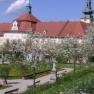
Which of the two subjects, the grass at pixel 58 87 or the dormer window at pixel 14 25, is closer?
the grass at pixel 58 87

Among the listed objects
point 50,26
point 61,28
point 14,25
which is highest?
point 14,25

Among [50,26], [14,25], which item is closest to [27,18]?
[14,25]

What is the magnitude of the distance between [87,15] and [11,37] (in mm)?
19334

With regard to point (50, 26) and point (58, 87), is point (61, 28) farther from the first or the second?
point (58, 87)

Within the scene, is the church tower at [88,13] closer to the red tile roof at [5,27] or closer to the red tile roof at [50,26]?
the red tile roof at [50,26]

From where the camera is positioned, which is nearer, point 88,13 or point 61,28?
point 61,28

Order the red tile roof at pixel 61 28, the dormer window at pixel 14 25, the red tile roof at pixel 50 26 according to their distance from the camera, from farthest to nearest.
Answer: the dormer window at pixel 14 25
the red tile roof at pixel 50 26
the red tile roof at pixel 61 28

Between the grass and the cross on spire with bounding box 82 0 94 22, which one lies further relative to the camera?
the cross on spire with bounding box 82 0 94 22

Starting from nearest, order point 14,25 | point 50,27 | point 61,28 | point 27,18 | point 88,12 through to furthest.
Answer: point 61,28
point 50,27
point 27,18
point 14,25
point 88,12

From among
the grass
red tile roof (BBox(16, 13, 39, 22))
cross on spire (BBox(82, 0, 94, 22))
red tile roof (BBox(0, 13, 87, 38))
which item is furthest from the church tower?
the grass

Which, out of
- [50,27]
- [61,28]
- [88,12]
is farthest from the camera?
[88,12]

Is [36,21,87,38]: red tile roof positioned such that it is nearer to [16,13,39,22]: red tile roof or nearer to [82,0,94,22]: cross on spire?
[16,13,39,22]: red tile roof

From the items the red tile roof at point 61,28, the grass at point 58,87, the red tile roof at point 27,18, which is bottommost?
the grass at point 58,87

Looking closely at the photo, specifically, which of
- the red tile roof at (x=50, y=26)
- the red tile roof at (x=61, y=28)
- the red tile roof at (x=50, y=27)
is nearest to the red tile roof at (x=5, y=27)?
the red tile roof at (x=50, y=26)
